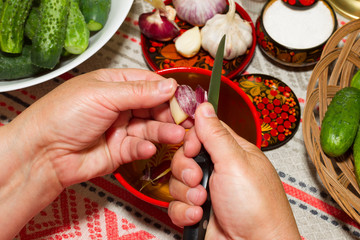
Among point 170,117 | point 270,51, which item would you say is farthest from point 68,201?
point 270,51

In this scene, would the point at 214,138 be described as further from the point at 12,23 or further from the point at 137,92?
the point at 12,23

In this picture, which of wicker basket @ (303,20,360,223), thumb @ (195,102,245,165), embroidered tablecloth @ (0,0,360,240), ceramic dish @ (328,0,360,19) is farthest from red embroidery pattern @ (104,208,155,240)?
ceramic dish @ (328,0,360,19)

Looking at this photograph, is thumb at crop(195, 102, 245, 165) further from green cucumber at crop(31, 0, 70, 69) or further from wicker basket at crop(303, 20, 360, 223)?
green cucumber at crop(31, 0, 70, 69)

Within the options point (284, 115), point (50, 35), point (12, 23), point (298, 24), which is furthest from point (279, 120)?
point (12, 23)

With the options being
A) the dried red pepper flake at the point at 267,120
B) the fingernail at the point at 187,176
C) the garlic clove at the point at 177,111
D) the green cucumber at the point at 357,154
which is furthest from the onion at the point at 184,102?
Answer: the green cucumber at the point at 357,154

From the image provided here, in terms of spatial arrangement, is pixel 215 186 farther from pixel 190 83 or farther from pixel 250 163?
pixel 190 83

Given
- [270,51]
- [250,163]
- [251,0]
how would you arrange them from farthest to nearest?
[251,0], [270,51], [250,163]
